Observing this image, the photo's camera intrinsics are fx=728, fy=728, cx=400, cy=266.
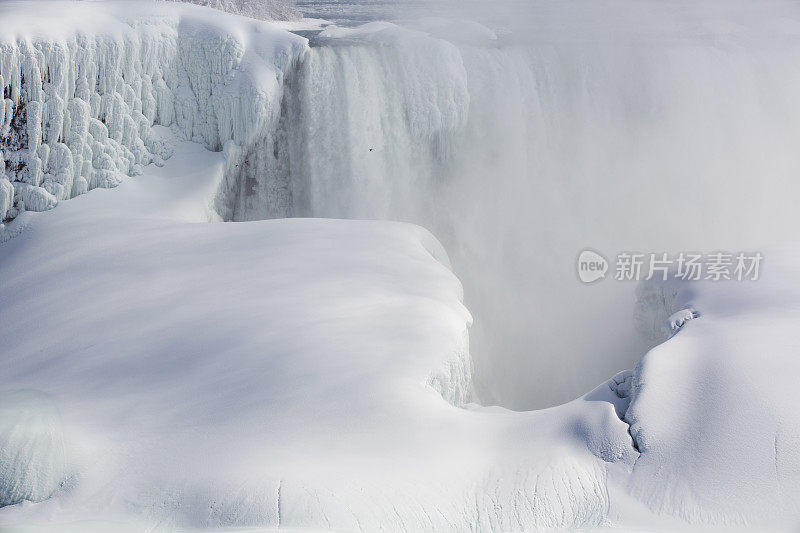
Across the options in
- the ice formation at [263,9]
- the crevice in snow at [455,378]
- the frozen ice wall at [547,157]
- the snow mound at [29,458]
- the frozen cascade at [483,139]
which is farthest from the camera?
the ice formation at [263,9]

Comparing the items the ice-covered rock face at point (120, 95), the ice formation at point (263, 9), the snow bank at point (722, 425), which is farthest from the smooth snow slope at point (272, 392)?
the ice formation at point (263, 9)

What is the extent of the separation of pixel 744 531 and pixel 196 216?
21.1ft

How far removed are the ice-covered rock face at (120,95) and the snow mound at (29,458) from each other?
173 inches

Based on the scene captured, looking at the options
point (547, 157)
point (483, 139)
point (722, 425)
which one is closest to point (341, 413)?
point (722, 425)

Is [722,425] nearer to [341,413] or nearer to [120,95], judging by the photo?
[341,413]

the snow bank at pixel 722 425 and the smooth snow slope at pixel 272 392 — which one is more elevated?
the snow bank at pixel 722 425

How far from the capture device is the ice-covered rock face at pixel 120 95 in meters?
7.85

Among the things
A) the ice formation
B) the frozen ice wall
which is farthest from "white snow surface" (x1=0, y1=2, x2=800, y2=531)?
the ice formation

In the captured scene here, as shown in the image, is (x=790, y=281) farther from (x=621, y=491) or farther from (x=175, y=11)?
(x=175, y=11)

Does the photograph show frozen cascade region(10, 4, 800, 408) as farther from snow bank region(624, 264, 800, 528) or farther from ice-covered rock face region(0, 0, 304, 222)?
snow bank region(624, 264, 800, 528)

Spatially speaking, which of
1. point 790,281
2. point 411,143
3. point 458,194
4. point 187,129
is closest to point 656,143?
point 458,194

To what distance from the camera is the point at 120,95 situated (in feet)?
27.7

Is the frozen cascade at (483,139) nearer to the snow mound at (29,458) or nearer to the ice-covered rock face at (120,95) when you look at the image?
the ice-covered rock face at (120,95)

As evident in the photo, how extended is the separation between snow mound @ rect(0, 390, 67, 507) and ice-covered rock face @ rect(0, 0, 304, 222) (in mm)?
4403
